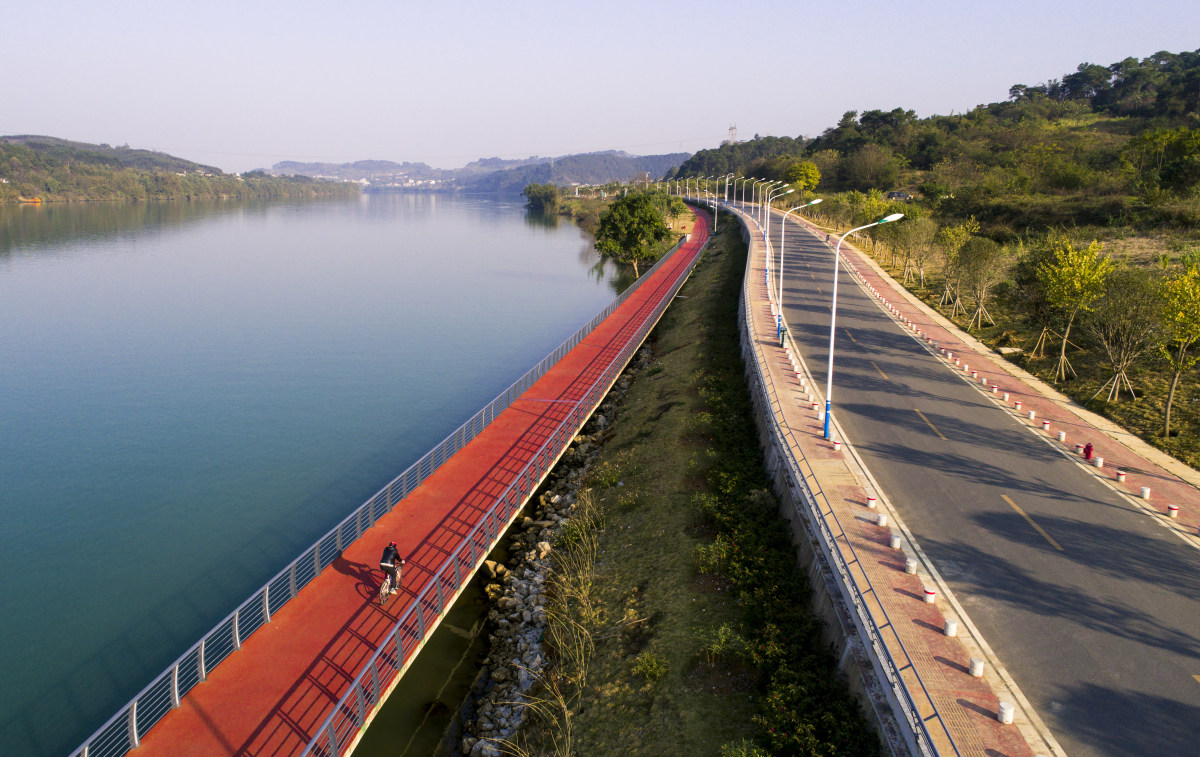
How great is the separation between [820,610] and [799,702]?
8.82 ft

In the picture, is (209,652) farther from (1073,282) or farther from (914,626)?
(1073,282)

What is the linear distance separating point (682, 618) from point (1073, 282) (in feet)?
83.0

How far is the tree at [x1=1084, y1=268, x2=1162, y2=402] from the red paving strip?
222 cm

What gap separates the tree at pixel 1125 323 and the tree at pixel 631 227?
46.5m

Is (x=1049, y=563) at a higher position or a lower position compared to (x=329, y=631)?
higher

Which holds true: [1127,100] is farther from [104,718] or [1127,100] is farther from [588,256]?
[104,718]

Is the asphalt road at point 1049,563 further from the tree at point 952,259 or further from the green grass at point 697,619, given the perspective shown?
the tree at point 952,259

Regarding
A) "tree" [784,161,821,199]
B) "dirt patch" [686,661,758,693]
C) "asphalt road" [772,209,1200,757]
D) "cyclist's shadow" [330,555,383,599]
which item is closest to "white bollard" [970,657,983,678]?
"asphalt road" [772,209,1200,757]

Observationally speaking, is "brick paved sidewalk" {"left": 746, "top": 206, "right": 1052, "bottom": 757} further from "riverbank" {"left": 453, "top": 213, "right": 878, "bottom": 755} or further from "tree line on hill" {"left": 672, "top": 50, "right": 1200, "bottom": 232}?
"tree line on hill" {"left": 672, "top": 50, "right": 1200, "bottom": 232}

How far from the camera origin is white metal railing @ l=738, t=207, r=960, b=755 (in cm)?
1042

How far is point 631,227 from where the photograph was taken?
69.7 m

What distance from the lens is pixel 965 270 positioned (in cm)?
4134

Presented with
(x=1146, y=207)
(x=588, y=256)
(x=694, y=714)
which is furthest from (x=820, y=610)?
(x=588, y=256)

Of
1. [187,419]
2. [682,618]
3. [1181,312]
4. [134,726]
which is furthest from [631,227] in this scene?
[134,726]
